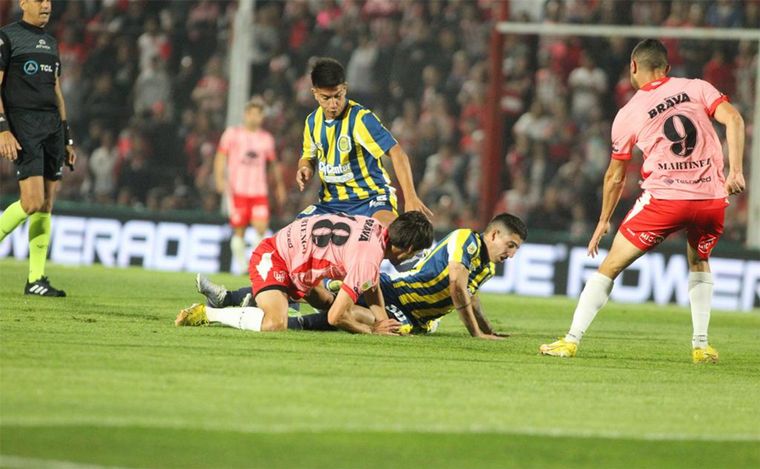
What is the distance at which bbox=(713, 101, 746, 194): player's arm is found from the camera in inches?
336

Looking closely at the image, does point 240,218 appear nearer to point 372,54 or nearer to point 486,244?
point 372,54

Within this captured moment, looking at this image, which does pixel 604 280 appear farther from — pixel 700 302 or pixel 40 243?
pixel 40 243

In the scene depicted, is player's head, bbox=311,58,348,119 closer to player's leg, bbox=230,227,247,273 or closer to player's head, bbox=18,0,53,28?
player's head, bbox=18,0,53,28

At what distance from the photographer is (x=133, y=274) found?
55.4 ft

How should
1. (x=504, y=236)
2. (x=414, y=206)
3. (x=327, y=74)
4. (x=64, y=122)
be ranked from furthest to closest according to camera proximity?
(x=64, y=122) < (x=327, y=74) < (x=414, y=206) < (x=504, y=236)

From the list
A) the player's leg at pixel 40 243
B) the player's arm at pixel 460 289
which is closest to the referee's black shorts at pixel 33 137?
the player's leg at pixel 40 243

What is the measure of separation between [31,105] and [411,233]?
12.1 ft

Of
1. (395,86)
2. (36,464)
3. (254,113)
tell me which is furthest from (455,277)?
(395,86)

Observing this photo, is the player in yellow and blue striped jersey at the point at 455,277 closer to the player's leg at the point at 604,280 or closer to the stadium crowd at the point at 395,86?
the player's leg at the point at 604,280

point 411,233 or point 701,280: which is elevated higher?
point 411,233

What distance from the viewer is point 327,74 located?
1056 cm

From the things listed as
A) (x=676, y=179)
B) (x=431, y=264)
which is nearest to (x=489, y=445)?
(x=676, y=179)

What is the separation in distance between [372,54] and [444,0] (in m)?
1.28

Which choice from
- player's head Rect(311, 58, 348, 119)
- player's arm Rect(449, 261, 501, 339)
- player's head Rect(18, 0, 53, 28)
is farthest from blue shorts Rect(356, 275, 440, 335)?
player's head Rect(18, 0, 53, 28)
